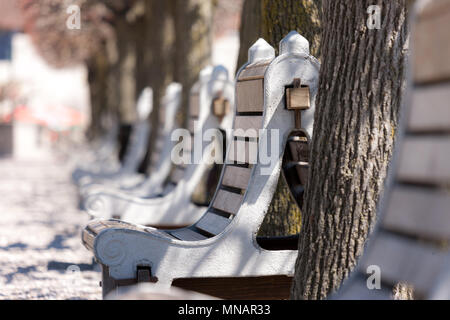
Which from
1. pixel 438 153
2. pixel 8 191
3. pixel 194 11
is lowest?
pixel 8 191

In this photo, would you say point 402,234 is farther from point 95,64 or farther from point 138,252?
point 95,64

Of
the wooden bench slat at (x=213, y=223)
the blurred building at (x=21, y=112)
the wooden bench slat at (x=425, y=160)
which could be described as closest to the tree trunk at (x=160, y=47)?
the wooden bench slat at (x=213, y=223)

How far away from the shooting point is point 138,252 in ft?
14.0

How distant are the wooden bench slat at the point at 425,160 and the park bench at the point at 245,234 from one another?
1.91 metres

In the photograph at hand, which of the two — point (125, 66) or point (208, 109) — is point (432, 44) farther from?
point (125, 66)

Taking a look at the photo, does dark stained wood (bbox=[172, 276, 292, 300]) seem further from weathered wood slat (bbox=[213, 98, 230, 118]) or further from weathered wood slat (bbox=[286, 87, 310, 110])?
weathered wood slat (bbox=[213, 98, 230, 118])

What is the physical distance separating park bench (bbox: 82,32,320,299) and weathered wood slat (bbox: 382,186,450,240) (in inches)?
71.9

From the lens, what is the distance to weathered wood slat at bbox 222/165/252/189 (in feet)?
15.9

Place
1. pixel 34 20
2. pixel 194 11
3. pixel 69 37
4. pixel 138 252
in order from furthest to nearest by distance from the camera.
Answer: pixel 69 37, pixel 34 20, pixel 194 11, pixel 138 252

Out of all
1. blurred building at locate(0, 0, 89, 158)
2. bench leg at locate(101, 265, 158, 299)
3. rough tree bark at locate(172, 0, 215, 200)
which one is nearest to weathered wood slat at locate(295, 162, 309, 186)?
bench leg at locate(101, 265, 158, 299)

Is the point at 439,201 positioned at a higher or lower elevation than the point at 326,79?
lower

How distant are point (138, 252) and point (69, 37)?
2109 cm

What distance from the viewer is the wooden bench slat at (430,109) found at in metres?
2.48

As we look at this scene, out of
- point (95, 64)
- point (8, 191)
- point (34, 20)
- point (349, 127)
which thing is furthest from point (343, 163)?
point (95, 64)
